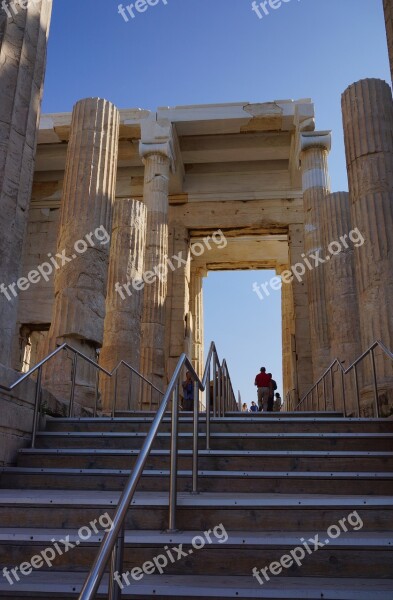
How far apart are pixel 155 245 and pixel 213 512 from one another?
1433cm

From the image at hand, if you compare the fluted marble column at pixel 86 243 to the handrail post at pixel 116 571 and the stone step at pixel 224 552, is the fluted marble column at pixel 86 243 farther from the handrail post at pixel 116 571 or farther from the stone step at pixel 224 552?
the handrail post at pixel 116 571

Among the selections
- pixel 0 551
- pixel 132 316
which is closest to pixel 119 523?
pixel 0 551

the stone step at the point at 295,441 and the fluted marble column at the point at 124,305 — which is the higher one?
the fluted marble column at the point at 124,305

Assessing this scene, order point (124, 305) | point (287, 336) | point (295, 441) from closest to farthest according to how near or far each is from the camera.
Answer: point (295, 441), point (124, 305), point (287, 336)

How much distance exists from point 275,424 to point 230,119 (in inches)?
612

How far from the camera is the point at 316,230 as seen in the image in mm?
17453

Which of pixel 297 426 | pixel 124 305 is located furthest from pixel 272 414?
pixel 124 305

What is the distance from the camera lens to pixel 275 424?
6.72m

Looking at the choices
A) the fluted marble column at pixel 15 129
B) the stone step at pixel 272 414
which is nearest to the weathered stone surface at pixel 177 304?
the stone step at pixel 272 414

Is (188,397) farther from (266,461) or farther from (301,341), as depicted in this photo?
(266,461)

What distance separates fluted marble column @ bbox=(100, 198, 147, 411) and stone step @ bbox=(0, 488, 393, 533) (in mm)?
8583

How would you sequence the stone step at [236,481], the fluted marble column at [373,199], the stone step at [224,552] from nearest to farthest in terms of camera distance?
1. the stone step at [224,552]
2. the stone step at [236,481]
3. the fluted marble column at [373,199]

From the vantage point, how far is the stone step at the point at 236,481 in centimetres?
487

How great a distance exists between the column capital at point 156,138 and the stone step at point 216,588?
57.5 ft
